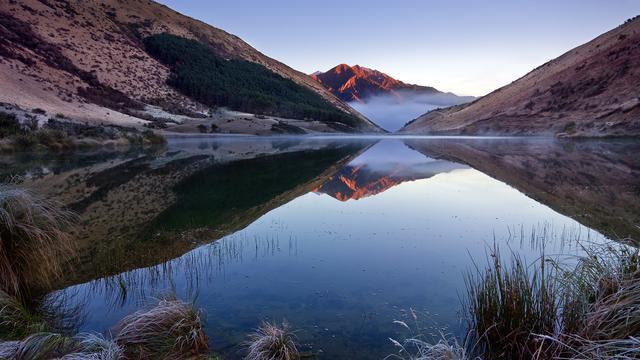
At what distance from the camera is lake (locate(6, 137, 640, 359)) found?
21.4 ft

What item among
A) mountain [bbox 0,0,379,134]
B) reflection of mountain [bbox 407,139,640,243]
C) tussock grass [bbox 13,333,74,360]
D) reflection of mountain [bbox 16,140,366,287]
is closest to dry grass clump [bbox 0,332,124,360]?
tussock grass [bbox 13,333,74,360]

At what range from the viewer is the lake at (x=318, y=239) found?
6.52 m

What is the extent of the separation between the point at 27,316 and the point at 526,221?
39.4 feet

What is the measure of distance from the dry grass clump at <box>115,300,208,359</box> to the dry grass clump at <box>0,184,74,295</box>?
7.31 feet

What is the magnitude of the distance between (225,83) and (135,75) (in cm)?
3394

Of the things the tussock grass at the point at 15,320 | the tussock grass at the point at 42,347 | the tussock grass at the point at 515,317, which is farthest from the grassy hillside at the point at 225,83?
the tussock grass at the point at 515,317

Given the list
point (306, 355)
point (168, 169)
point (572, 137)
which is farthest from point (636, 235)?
point (572, 137)

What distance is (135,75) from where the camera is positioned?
107375mm

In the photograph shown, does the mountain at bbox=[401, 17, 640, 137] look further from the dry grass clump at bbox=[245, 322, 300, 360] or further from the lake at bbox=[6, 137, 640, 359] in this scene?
the dry grass clump at bbox=[245, 322, 300, 360]

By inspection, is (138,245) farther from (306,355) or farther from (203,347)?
(306,355)

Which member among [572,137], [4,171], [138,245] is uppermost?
[572,137]

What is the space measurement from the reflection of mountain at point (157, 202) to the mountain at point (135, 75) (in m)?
44.4

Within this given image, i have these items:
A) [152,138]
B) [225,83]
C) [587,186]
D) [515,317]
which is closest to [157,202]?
[515,317]

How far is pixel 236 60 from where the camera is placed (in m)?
168
